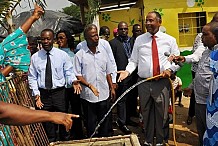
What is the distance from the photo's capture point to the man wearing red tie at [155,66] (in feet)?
15.1

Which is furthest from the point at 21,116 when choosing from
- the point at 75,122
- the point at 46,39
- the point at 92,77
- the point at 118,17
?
the point at 118,17

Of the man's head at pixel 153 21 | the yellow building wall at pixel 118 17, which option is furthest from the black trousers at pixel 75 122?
the yellow building wall at pixel 118 17

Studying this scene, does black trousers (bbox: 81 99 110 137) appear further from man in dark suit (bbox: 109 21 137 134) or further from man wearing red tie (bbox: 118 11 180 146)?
man in dark suit (bbox: 109 21 137 134)

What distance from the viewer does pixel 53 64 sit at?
5.04 metres

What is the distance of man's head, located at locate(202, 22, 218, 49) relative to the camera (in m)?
3.48

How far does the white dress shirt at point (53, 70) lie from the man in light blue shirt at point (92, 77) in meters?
0.20

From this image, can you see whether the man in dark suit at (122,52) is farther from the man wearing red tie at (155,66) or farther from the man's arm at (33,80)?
the man's arm at (33,80)

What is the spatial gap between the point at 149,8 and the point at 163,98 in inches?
226

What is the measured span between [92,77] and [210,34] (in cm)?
195

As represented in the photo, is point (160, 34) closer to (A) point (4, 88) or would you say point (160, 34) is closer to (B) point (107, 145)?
(B) point (107, 145)

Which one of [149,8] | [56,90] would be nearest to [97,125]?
[56,90]

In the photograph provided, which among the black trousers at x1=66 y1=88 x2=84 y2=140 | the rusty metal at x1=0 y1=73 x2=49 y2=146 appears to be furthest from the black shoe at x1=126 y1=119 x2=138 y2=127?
the rusty metal at x1=0 y1=73 x2=49 y2=146

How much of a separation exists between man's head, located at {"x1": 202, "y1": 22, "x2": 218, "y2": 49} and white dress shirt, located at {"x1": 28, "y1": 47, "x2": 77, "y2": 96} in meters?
2.06

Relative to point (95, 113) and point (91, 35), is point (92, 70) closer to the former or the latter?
point (91, 35)
